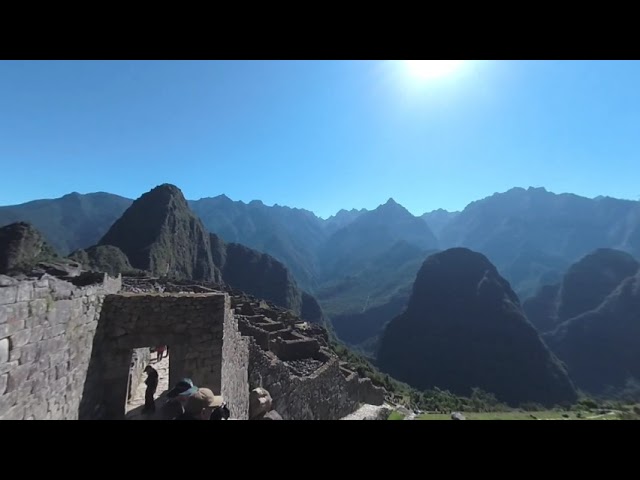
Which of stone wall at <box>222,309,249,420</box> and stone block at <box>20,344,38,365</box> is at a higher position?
stone block at <box>20,344,38,365</box>

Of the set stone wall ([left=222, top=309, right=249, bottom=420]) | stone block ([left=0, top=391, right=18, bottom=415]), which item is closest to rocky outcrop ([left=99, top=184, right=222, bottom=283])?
stone wall ([left=222, top=309, right=249, bottom=420])

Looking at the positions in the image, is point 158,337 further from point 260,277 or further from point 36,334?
point 260,277

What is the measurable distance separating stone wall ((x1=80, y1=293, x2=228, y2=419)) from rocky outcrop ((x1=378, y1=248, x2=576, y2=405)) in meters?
106

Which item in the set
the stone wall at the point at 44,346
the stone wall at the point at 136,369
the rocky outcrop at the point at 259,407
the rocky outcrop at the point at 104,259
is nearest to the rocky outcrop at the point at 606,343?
the rocky outcrop at the point at 104,259

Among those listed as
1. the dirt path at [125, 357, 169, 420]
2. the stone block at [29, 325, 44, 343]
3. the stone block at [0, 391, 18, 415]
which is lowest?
the dirt path at [125, 357, 169, 420]

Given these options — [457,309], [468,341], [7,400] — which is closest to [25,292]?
[7,400]

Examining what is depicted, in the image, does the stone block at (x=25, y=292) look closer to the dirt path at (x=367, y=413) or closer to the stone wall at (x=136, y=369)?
the stone wall at (x=136, y=369)

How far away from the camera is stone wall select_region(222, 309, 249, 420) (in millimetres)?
9153

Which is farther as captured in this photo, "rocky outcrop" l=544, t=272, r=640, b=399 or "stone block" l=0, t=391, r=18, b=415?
"rocky outcrop" l=544, t=272, r=640, b=399

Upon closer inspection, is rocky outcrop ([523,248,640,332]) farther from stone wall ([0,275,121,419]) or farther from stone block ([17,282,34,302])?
stone block ([17,282,34,302])

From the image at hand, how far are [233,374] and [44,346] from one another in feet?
18.4
